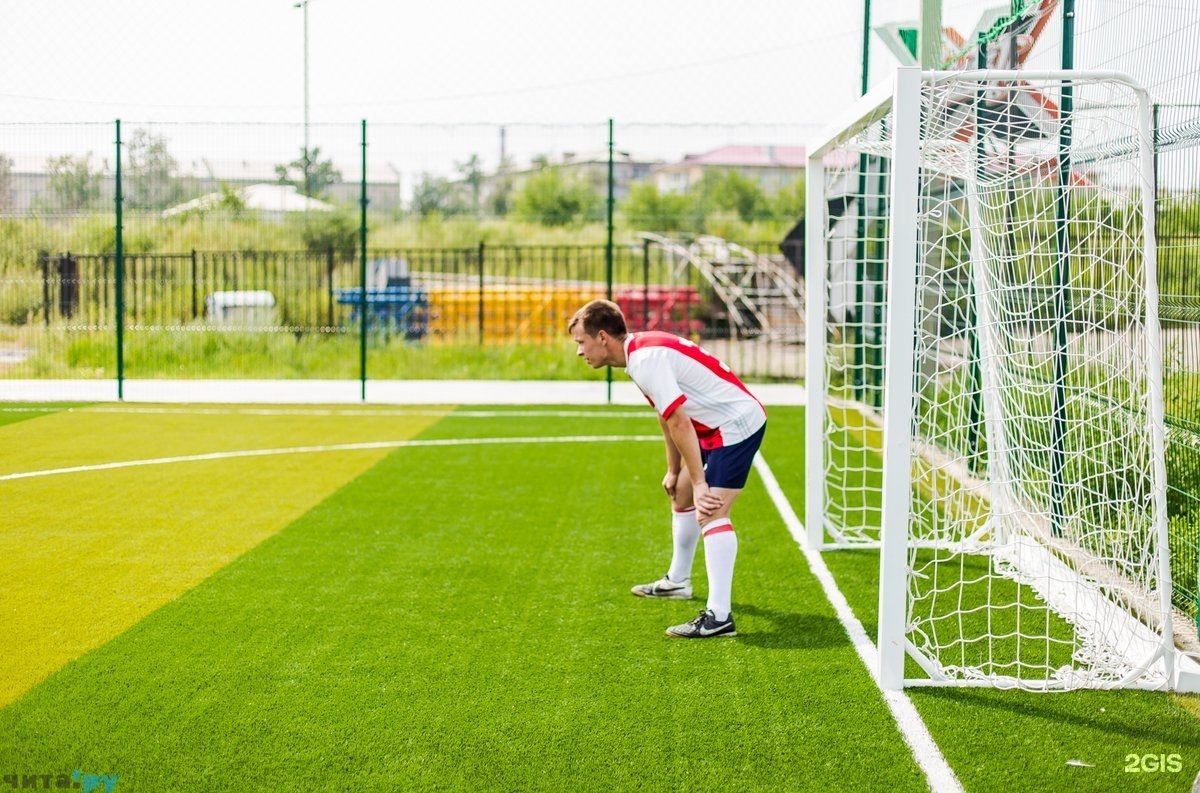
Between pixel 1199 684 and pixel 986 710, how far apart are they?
96cm

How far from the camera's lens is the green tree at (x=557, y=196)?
26525 millimetres

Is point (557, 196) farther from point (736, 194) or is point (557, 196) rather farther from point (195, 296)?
point (195, 296)

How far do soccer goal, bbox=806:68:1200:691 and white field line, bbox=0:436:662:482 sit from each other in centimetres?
322

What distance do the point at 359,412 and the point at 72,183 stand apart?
5269 millimetres

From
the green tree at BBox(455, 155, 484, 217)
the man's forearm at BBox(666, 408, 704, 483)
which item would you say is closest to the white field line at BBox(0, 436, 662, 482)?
the man's forearm at BBox(666, 408, 704, 483)

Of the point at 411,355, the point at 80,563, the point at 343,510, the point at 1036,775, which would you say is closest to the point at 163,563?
the point at 80,563

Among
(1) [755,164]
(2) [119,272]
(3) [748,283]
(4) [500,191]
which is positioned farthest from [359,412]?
(1) [755,164]

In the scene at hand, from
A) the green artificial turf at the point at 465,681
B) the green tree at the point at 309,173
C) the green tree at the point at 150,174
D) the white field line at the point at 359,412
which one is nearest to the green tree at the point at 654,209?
the green tree at the point at 309,173

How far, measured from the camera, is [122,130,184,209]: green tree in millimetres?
15094

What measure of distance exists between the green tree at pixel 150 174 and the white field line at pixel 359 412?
3.16 meters

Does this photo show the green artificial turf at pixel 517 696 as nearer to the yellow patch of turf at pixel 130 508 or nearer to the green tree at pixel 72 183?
the yellow patch of turf at pixel 130 508

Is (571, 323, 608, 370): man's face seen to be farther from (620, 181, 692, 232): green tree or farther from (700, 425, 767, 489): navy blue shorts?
(620, 181, 692, 232): green tree

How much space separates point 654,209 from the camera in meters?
26.9

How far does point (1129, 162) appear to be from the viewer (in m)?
5.89
